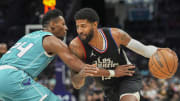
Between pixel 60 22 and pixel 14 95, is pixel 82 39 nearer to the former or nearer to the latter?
pixel 60 22

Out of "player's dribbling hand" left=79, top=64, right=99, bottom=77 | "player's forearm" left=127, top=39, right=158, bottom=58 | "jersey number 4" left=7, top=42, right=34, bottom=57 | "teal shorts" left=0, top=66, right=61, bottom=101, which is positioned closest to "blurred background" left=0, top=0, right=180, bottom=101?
"player's forearm" left=127, top=39, right=158, bottom=58

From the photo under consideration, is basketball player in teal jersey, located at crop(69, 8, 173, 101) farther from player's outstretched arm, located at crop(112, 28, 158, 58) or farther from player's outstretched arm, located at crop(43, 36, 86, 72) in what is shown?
player's outstretched arm, located at crop(43, 36, 86, 72)

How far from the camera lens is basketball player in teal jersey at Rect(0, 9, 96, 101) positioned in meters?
2.68

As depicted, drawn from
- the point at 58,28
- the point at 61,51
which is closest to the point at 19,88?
the point at 61,51

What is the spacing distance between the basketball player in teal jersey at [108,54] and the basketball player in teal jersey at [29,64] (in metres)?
0.44

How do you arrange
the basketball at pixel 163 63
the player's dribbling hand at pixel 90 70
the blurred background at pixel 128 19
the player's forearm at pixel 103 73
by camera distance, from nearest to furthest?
the player's dribbling hand at pixel 90 70 < the player's forearm at pixel 103 73 < the basketball at pixel 163 63 < the blurred background at pixel 128 19

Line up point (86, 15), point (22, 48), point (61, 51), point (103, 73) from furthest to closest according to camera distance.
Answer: point (86, 15) < point (103, 73) < point (22, 48) < point (61, 51)

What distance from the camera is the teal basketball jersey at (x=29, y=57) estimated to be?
2807 millimetres

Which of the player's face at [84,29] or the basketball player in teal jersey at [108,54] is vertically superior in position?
the player's face at [84,29]

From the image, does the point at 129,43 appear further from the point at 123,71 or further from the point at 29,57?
the point at 29,57

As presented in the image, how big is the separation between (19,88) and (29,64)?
0.27 meters

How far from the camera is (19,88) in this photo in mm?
2674

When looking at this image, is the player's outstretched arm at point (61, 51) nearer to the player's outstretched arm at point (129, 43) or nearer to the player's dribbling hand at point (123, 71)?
the player's dribbling hand at point (123, 71)

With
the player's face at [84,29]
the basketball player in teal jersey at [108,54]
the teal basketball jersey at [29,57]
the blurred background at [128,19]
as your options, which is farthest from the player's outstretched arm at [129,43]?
the blurred background at [128,19]
